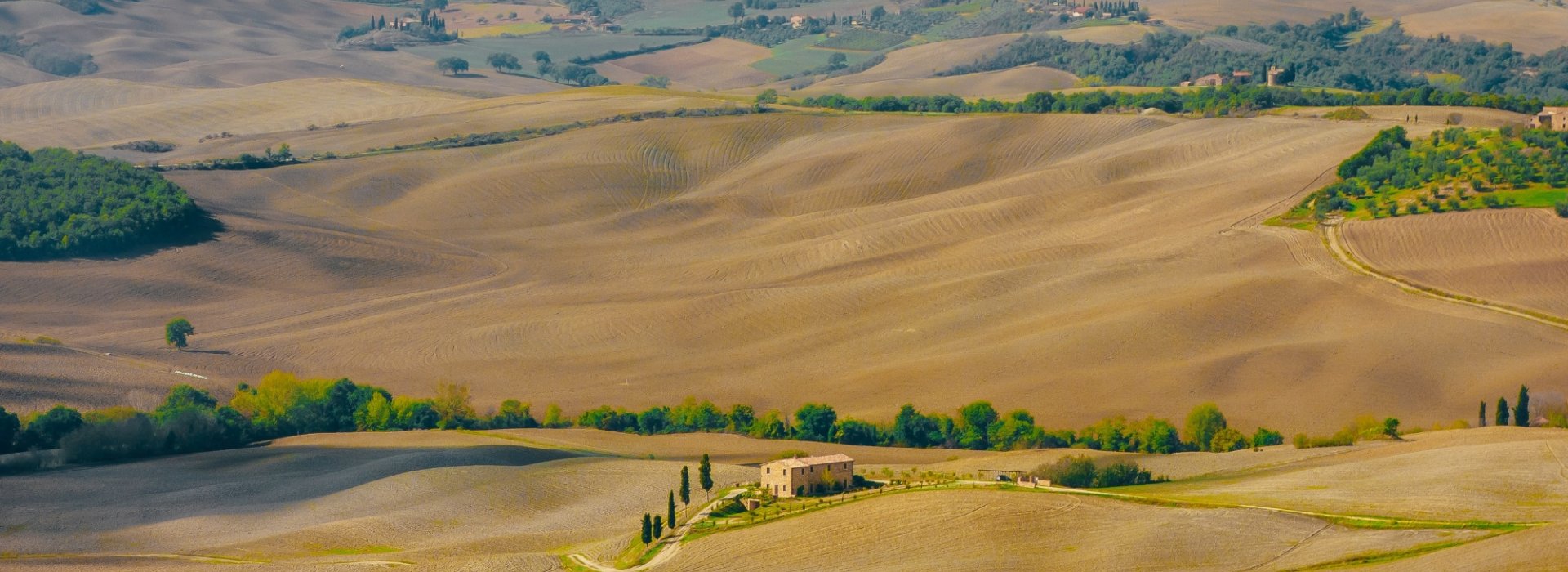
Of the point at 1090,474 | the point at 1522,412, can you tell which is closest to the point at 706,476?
the point at 1090,474

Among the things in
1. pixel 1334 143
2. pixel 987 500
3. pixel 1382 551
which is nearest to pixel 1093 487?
pixel 987 500

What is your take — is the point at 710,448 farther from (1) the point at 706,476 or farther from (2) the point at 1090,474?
(2) the point at 1090,474

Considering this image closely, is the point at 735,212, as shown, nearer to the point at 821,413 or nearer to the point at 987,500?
the point at 821,413

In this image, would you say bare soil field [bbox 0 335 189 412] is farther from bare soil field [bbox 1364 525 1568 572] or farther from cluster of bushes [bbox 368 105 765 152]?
cluster of bushes [bbox 368 105 765 152]

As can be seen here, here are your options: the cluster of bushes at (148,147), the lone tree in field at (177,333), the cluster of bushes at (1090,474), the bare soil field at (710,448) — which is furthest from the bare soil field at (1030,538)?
the cluster of bushes at (148,147)

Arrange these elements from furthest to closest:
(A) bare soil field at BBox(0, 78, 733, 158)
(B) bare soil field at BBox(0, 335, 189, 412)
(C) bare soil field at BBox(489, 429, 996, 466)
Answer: (A) bare soil field at BBox(0, 78, 733, 158), (B) bare soil field at BBox(0, 335, 189, 412), (C) bare soil field at BBox(489, 429, 996, 466)

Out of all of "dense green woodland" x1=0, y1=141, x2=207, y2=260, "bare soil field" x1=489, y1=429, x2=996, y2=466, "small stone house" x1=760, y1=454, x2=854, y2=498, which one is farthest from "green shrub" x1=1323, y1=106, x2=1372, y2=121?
"small stone house" x1=760, y1=454, x2=854, y2=498
